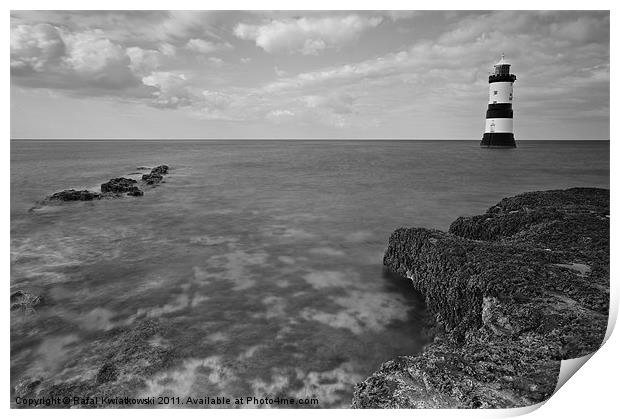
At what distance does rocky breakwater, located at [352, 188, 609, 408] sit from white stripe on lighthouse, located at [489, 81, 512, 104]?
1300 centimetres

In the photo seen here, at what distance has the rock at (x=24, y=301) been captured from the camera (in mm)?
5156

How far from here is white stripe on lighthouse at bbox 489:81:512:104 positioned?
683 inches

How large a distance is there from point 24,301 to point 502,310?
243 inches

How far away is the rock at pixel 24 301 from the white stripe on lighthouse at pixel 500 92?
18.1 metres

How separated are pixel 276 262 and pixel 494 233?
3950 mm

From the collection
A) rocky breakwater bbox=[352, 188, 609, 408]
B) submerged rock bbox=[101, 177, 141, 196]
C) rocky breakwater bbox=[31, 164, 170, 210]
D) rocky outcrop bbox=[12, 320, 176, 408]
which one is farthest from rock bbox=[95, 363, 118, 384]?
submerged rock bbox=[101, 177, 141, 196]

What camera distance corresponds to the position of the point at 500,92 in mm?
18469

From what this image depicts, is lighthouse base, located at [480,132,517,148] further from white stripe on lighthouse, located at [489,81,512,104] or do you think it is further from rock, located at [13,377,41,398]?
rock, located at [13,377,41,398]

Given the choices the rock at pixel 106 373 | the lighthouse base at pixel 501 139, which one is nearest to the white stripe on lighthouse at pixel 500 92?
the lighthouse base at pixel 501 139

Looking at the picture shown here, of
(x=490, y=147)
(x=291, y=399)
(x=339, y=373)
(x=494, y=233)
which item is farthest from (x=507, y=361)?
(x=490, y=147)

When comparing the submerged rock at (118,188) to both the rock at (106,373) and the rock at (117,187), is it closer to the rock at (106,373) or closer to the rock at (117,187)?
the rock at (117,187)

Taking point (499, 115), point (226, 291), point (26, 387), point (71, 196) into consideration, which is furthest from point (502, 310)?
point (499, 115)
